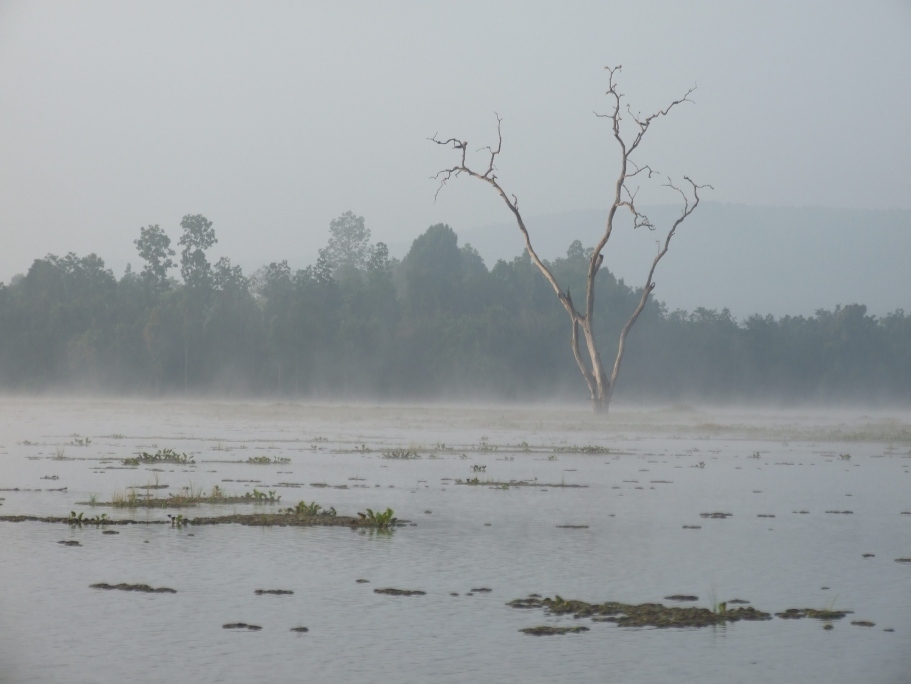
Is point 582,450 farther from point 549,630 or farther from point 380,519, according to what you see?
point 549,630

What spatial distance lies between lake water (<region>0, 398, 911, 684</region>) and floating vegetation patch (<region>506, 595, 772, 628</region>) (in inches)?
8.0

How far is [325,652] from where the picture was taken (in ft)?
26.5

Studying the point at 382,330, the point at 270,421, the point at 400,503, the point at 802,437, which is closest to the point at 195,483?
the point at 400,503

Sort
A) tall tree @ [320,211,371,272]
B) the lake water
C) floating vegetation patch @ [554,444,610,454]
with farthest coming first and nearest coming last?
1. tall tree @ [320,211,371,272]
2. floating vegetation patch @ [554,444,610,454]
3. the lake water

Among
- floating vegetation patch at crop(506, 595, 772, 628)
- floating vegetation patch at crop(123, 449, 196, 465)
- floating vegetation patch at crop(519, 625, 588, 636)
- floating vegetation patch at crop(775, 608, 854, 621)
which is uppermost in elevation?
floating vegetation patch at crop(775, 608, 854, 621)

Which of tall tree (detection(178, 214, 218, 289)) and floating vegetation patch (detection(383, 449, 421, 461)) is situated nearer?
floating vegetation patch (detection(383, 449, 421, 461))

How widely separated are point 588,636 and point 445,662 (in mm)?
1302

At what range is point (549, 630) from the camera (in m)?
8.76

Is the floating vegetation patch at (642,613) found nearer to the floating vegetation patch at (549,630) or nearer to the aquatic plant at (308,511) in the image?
the floating vegetation patch at (549,630)

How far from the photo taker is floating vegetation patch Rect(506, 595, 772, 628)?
9.15 m

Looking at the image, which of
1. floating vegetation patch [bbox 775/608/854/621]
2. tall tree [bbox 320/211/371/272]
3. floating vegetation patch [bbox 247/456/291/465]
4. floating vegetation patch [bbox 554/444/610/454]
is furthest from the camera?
tall tree [bbox 320/211/371/272]

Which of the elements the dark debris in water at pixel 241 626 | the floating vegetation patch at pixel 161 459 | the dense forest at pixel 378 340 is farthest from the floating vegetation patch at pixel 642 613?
the dense forest at pixel 378 340

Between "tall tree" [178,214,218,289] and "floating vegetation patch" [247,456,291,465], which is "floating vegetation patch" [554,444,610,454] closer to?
"floating vegetation patch" [247,456,291,465]

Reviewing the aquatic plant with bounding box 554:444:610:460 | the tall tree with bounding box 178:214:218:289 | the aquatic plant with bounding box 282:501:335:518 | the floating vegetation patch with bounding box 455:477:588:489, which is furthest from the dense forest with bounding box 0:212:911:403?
the aquatic plant with bounding box 282:501:335:518
